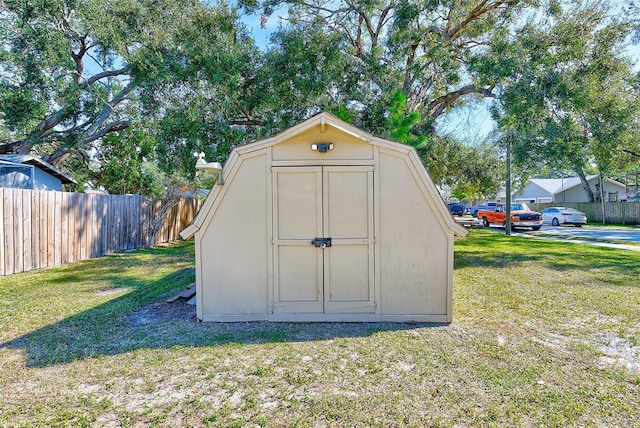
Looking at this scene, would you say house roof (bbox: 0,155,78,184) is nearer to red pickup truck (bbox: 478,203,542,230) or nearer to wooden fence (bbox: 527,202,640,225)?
red pickup truck (bbox: 478,203,542,230)

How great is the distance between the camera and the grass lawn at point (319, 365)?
8.97 feet

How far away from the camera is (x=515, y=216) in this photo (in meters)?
19.4

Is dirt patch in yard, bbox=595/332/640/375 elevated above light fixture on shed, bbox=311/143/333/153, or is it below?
below

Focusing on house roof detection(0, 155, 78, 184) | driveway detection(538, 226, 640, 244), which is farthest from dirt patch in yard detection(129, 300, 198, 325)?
driveway detection(538, 226, 640, 244)

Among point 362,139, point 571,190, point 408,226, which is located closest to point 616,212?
point 571,190

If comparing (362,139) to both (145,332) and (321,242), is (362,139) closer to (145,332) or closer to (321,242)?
(321,242)

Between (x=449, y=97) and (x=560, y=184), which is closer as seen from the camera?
(x=449, y=97)

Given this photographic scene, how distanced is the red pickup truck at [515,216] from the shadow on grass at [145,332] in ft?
56.6

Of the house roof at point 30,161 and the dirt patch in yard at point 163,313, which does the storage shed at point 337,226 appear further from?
the house roof at point 30,161

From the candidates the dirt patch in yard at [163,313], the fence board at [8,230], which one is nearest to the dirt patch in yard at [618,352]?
the dirt patch in yard at [163,313]

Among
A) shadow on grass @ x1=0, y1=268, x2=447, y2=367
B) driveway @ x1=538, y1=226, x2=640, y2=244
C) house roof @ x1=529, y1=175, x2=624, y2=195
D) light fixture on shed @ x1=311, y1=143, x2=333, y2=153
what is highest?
house roof @ x1=529, y1=175, x2=624, y2=195

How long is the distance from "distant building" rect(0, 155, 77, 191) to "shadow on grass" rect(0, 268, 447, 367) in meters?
10.0

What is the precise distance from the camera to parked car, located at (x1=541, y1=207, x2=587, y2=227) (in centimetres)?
2283

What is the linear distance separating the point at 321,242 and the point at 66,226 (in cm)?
828
